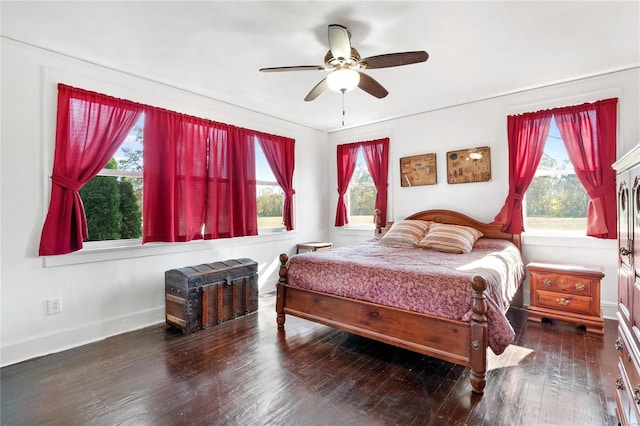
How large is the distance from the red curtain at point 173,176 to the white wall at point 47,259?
18 cm

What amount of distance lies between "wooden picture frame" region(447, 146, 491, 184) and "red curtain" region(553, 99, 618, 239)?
807mm

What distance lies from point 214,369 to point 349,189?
3691 millimetres

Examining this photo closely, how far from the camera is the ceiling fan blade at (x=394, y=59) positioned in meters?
2.14

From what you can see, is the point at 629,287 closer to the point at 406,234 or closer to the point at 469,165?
the point at 406,234

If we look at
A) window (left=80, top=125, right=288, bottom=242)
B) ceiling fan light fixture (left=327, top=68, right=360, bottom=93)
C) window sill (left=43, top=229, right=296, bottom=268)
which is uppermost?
ceiling fan light fixture (left=327, top=68, right=360, bottom=93)

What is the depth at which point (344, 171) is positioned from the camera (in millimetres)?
5305

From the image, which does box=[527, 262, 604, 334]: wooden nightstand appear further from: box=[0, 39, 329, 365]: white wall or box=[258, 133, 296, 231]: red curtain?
box=[0, 39, 329, 365]: white wall

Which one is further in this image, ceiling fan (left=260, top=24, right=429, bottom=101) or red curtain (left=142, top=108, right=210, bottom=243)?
red curtain (left=142, top=108, right=210, bottom=243)

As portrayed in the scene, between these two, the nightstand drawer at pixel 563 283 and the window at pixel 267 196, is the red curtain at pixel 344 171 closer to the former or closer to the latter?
the window at pixel 267 196

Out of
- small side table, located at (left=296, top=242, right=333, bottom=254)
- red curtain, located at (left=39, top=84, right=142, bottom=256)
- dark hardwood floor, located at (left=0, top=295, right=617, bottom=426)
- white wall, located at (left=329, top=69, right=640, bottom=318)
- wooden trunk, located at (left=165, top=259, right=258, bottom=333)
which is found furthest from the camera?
small side table, located at (left=296, top=242, right=333, bottom=254)

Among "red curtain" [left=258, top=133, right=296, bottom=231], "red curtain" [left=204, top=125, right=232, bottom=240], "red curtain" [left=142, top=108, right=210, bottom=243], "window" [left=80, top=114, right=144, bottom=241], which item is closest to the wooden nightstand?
"red curtain" [left=258, top=133, right=296, bottom=231]

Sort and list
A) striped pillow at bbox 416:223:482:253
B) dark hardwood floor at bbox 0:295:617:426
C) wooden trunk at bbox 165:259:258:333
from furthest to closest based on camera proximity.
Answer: striped pillow at bbox 416:223:482:253, wooden trunk at bbox 165:259:258:333, dark hardwood floor at bbox 0:295:617:426

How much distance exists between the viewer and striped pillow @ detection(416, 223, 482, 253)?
3.34 m

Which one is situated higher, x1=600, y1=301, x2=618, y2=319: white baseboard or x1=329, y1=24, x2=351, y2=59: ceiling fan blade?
x1=329, y1=24, x2=351, y2=59: ceiling fan blade
